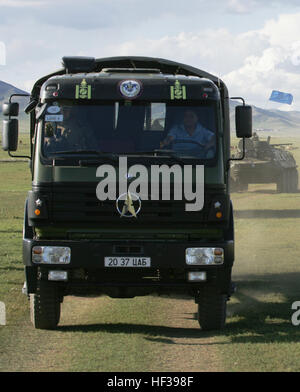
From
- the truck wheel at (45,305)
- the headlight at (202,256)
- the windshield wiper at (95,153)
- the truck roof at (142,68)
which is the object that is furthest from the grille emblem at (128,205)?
the truck roof at (142,68)

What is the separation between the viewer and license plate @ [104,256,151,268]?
8633 millimetres

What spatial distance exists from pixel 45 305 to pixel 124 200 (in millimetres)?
1578

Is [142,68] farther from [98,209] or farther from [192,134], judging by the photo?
[98,209]

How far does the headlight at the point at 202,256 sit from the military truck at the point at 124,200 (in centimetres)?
1

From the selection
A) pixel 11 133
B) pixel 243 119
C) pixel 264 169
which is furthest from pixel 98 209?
pixel 264 169

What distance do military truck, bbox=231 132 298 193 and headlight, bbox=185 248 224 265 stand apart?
81.2ft

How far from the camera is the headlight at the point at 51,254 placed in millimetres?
8628

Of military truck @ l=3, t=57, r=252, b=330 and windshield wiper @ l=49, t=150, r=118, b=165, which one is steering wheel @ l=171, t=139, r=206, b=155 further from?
windshield wiper @ l=49, t=150, r=118, b=165

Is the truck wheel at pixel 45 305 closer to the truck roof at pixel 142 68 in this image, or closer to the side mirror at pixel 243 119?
the truck roof at pixel 142 68

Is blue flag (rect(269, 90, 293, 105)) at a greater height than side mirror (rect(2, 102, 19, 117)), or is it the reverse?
blue flag (rect(269, 90, 293, 105))

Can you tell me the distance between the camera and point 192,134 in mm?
8930

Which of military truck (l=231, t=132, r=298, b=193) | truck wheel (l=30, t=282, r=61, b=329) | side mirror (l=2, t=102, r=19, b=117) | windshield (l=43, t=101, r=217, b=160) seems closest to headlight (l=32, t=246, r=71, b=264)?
truck wheel (l=30, t=282, r=61, b=329)
